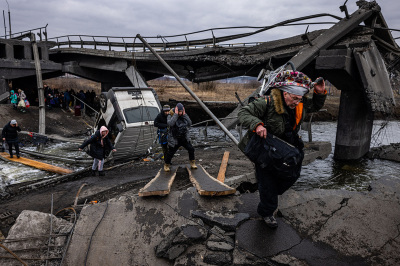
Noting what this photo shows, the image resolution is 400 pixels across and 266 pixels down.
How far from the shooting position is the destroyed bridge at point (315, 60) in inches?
471

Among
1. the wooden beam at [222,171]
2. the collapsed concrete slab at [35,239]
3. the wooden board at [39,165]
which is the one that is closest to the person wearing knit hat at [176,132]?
the wooden beam at [222,171]

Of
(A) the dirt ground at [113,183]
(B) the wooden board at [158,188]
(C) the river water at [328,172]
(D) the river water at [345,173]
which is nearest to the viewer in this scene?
(B) the wooden board at [158,188]

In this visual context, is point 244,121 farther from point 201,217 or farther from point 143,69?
point 143,69

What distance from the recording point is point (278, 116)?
334cm

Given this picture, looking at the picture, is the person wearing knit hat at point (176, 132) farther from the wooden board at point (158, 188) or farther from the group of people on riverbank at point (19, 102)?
the group of people on riverbank at point (19, 102)

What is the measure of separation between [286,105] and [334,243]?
177 centimetres

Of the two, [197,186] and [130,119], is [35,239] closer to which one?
[197,186]

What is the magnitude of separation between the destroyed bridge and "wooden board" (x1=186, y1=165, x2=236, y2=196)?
14.9ft

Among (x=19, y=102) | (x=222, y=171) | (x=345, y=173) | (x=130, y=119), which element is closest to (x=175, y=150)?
(x=222, y=171)

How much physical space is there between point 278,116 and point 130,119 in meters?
10.4

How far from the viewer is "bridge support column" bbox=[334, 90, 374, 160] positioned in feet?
48.9

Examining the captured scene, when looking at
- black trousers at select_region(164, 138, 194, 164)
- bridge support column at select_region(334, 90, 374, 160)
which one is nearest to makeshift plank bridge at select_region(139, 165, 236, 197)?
black trousers at select_region(164, 138, 194, 164)

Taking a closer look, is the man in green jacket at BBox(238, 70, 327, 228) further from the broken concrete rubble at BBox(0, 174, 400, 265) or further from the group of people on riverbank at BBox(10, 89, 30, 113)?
the group of people on riverbank at BBox(10, 89, 30, 113)

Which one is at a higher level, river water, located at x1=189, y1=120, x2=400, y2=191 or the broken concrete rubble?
the broken concrete rubble
